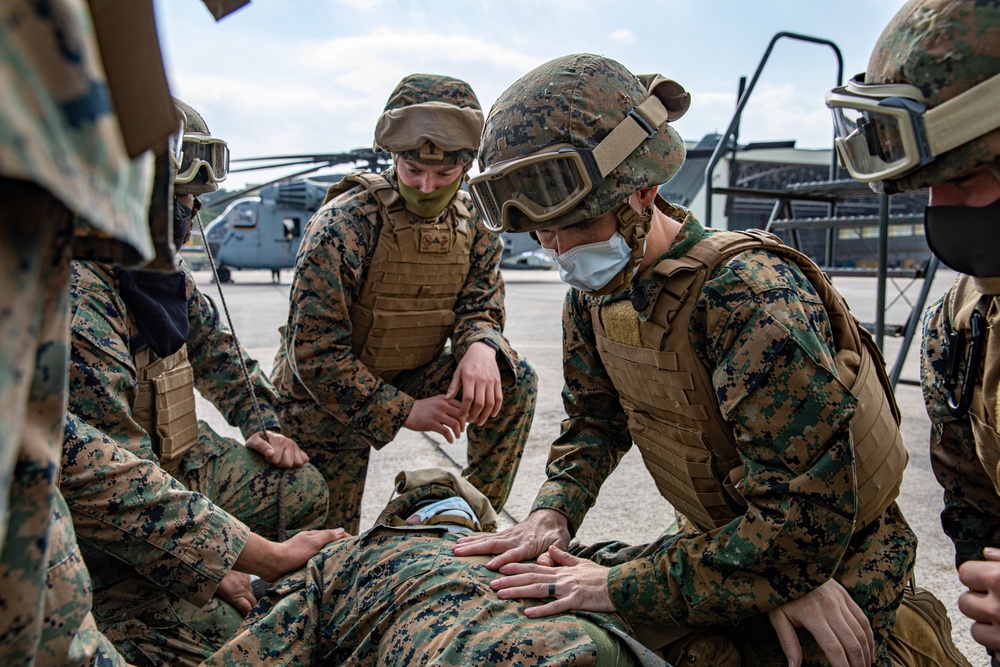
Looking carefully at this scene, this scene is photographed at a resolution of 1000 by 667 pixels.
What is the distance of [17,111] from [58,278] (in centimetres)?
21

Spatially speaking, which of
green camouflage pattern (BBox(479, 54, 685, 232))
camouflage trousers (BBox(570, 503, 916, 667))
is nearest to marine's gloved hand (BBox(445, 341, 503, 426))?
green camouflage pattern (BBox(479, 54, 685, 232))

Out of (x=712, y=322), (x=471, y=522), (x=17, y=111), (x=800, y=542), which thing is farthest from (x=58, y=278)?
(x=471, y=522)

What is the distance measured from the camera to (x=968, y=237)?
140cm

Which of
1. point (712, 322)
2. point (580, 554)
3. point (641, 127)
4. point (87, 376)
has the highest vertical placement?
point (641, 127)

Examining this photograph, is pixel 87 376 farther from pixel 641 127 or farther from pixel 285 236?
pixel 285 236

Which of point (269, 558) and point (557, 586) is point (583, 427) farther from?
point (269, 558)

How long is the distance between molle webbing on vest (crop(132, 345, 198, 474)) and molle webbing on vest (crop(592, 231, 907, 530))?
137 cm

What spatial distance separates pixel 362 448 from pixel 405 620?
1.52 m

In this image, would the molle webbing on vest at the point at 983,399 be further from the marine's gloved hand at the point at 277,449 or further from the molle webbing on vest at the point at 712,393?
the marine's gloved hand at the point at 277,449

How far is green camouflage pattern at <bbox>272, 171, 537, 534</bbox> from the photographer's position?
9.11 feet

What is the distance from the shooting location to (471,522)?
215 centimetres

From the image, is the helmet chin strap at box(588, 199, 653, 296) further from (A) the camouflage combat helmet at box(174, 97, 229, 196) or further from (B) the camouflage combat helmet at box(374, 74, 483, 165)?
(A) the camouflage combat helmet at box(174, 97, 229, 196)

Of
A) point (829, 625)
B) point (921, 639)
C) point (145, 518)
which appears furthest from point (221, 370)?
point (921, 639)

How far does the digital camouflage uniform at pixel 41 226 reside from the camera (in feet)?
1.61
